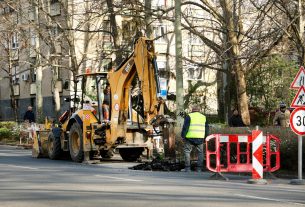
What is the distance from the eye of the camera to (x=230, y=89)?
1565 inches

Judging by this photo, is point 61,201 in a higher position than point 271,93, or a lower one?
lower

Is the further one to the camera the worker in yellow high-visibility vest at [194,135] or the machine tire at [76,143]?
the machine tire at [76,143]

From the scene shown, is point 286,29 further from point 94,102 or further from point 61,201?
point 61,201

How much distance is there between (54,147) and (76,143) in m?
1.31

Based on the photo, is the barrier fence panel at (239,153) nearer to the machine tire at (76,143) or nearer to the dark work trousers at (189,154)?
the dark work trousers at (189,154)

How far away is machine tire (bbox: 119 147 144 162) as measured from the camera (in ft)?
79.0

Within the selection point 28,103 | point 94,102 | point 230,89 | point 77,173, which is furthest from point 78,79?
point 28,103

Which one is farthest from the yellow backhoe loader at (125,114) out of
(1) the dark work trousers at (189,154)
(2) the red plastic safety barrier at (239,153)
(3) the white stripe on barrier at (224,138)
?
(3) the white stripe on barrier at (224,138)

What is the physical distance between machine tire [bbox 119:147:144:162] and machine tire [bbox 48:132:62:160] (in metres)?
2.31

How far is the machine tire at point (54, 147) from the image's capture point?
25.1 metres

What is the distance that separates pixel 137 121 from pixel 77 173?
198 inches

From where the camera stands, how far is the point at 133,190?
44.8 ft

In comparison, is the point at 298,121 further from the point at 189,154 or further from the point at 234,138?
the point at 189,154

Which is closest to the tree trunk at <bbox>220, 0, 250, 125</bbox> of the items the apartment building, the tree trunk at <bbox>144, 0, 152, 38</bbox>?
the apartment building
